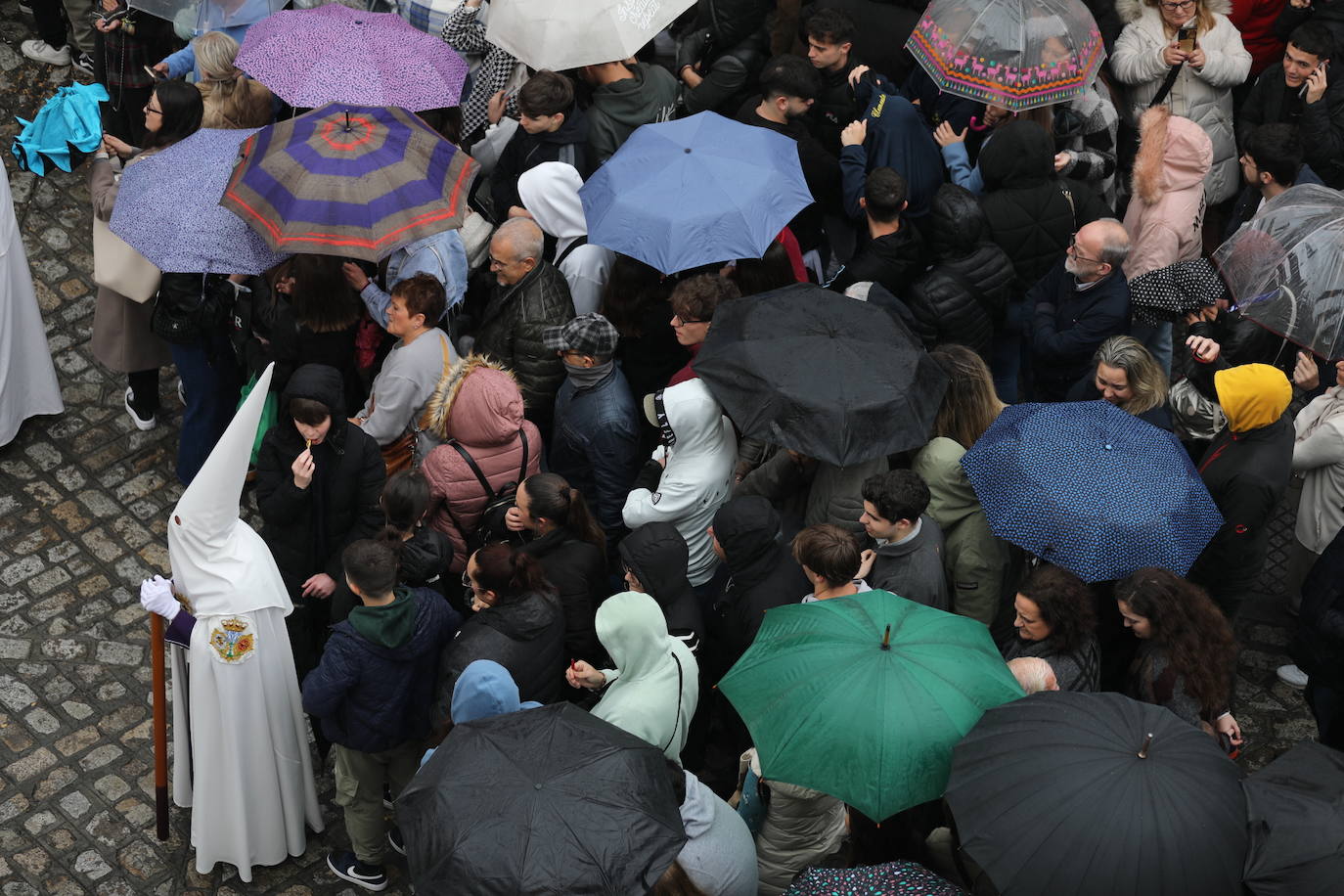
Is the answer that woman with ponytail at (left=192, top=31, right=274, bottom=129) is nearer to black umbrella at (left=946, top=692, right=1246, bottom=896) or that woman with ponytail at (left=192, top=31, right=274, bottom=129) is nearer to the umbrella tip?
black umbrella at (left=946, top=692, right=1246, bottom=896)

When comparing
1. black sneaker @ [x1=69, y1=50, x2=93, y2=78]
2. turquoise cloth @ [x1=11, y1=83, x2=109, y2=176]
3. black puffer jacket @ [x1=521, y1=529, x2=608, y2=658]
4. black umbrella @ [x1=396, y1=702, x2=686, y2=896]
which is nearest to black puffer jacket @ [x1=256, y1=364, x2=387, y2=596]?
black puffer jacket @ [x1=521, y1=529, x2=608, y2=658]

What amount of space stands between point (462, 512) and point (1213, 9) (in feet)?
19.0

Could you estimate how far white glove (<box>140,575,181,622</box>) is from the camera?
585cm

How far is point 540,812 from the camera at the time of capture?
14.7ft

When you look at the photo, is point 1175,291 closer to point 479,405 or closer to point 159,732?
point 479,405

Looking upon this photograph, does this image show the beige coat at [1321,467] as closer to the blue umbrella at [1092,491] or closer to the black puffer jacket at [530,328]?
the blue umbrella at [1092,491]

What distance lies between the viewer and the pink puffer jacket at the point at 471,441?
6750 millimetres

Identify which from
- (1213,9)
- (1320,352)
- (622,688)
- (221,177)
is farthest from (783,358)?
(1213,9)

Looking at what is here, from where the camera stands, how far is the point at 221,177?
7.35 meters

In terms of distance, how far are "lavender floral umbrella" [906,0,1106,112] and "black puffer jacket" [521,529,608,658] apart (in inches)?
134

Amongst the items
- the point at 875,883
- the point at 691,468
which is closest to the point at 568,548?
the point at 691,468

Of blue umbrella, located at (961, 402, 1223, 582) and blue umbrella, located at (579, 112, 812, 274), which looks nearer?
blue umbrella, located at (961, 402, 1223, 582)

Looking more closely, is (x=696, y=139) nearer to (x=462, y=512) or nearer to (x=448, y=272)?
(x=448, y=272)

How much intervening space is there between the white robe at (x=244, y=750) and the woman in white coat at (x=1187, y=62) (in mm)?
6206
